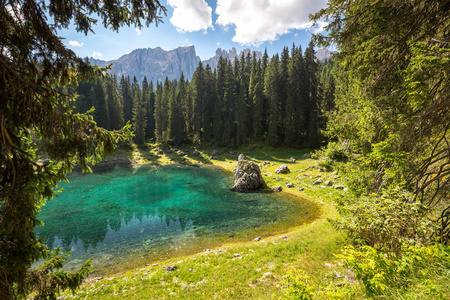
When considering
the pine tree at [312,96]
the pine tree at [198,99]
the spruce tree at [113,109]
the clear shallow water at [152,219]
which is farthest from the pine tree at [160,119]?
the pine tree at [312,96]

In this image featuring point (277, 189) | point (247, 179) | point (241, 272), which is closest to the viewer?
point (241, 272)

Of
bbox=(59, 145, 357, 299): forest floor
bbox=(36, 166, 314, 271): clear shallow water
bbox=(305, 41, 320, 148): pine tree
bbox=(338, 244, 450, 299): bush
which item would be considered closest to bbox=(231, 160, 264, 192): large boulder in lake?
bbox=(36, 166, 314, 271): clear shallow water

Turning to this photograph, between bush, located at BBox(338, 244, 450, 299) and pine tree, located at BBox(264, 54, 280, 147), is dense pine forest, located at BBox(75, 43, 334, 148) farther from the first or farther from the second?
bush, located at BBox(338, 244, 450, 299)

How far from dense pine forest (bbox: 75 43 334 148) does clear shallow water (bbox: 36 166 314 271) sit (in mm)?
27385

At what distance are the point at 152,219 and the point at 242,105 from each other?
4142 cm

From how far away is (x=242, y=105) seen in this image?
5316 cm

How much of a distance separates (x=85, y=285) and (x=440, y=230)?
13746 mm

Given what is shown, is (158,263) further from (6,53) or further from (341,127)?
(341,127)

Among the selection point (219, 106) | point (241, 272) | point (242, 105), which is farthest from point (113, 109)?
point (241, 272)

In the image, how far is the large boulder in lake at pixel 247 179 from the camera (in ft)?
82.7

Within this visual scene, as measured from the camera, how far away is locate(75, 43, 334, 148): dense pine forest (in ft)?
154

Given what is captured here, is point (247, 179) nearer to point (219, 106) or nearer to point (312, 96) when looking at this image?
point (312, 96)

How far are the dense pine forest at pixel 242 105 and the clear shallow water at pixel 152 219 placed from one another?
1078 inches

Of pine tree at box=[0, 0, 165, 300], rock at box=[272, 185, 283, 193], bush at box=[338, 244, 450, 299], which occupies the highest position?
pine tree at box=[0, 0, 165, 300]
